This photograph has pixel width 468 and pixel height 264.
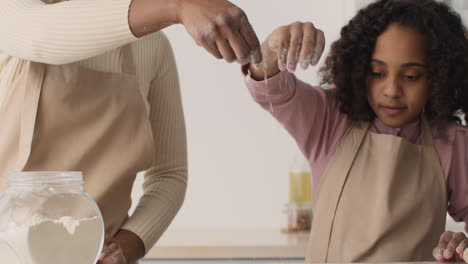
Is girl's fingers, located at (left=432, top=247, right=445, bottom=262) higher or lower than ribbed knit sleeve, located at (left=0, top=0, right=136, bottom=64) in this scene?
lower

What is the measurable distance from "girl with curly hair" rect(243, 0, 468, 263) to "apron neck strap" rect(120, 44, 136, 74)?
224mm

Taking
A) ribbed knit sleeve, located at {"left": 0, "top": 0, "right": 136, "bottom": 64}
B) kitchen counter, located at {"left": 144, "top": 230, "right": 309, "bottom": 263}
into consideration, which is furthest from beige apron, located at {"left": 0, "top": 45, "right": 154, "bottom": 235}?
kitchen counter, located at {"left": 144, "top": 230, "right": 309, "bottom": 263}

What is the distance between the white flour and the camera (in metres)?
0.70

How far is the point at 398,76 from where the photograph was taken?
1285mm

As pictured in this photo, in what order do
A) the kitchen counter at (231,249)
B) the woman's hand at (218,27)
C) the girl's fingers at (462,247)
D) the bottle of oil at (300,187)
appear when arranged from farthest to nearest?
the bottle of oil at (300,187) < the kitchen counter at (231,249) < the girl's fingers at (462,247) < the woman's hand at (218,27)

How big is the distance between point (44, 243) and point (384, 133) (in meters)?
0.86

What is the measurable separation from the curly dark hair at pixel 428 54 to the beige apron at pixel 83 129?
0.49 metres

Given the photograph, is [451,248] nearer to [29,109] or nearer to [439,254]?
[439,254]

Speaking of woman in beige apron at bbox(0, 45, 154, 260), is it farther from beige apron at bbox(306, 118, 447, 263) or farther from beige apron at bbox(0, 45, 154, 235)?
beige apron at bbox(306, 118, 447, 263)

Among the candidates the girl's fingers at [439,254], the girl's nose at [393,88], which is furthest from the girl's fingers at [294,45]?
the girl's fingers at [439,254]

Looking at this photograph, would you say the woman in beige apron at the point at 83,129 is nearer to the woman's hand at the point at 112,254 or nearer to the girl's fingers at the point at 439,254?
the woman's hand at the point at 112,254

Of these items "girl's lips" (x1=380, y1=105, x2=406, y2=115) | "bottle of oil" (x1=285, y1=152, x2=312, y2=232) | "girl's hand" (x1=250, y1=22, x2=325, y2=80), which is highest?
"girl's hand" (x1=250, y1=22, x2=325, y2=80)

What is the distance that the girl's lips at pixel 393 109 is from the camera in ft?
4.25

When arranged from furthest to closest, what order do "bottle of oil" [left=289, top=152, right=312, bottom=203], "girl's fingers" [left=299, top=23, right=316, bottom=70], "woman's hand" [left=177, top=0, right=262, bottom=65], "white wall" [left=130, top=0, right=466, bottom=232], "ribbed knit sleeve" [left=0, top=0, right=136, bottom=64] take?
"white wall" [left=130, top=0, right=466, bottom=232], "bottle of oil" [left=289, top=152, right=312, bottom=203], "girl's fingers" [left=299, top=23, right=316, bottom=70], "ribbed knit sleeve" [left=0, top=0, right=136, bottom=64], "woman's hand" [left=177, top=0, right=262, bottom=65]
